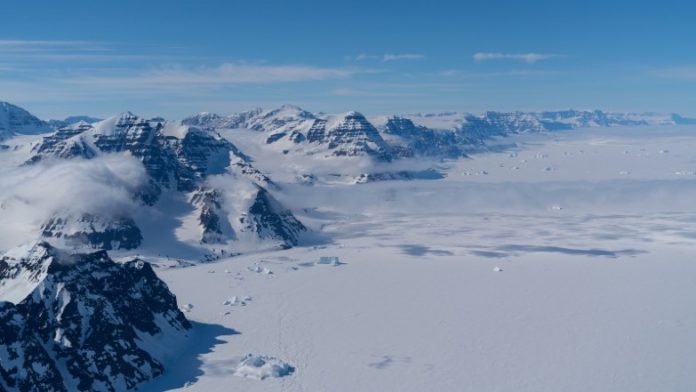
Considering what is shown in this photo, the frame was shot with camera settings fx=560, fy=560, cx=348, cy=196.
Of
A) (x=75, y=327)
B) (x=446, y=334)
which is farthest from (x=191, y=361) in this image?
(x=446, y=334)

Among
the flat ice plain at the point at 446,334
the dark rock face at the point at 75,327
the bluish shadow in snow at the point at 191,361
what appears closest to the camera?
the dark rock face at the point at 75,327

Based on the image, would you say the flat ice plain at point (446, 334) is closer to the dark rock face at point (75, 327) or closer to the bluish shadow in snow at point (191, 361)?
the bluish shadow in snow at point (191, 361)

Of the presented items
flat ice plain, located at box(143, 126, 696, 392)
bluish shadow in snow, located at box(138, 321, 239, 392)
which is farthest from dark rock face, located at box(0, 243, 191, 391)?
flat ice plain, located at box(143, 126, 696, 392)

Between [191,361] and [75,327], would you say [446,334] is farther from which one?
[75,327]

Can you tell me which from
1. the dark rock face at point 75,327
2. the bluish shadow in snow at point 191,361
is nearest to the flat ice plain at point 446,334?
the bluish shadow in snow at point 191,361

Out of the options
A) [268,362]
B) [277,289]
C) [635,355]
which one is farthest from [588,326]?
[277,289]
